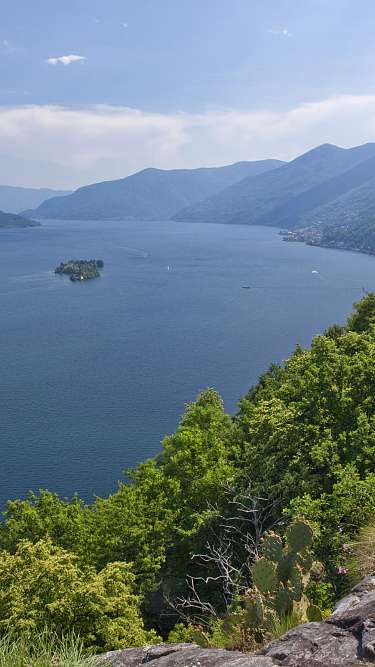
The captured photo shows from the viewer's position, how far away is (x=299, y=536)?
13992 mm

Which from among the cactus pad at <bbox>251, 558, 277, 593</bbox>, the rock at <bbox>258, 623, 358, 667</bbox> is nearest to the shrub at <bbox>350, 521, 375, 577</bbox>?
the cactus pad at <bbox>251, 558, 277, 593</bbox>

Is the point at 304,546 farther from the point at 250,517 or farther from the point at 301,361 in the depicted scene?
the point at 301,361

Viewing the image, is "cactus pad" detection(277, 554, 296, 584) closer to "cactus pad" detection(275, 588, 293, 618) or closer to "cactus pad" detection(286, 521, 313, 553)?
"cactus pad" detection(286, 521, 313, 553)

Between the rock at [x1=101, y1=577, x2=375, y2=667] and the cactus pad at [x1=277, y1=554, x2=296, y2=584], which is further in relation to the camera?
the cactus pad at [x1=277, y1=554, x2=296, y2=584]

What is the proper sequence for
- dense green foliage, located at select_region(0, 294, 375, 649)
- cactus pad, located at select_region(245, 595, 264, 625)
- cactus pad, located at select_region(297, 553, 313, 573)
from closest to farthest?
cactus pad, located at select_region(245, 595, 264, 625) < cactus pad, located at select_region(297, 553, 313, 573) < dense green foliage, located at select_region(0, 294, 375, 649)

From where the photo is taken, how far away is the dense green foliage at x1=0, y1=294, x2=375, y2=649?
20078 millimetres

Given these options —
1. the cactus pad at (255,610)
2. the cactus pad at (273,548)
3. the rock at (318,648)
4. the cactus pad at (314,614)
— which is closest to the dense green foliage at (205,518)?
the cactus pad at (255,610)

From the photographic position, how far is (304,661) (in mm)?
9883

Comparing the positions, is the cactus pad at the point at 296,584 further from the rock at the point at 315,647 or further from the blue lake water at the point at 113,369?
the blue lake water at the point at 113,369

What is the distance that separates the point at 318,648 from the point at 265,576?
10.7 feet

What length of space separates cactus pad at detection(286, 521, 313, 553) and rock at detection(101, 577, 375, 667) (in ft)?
5.89

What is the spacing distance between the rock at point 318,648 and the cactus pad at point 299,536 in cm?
180

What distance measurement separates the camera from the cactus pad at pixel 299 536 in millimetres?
13859

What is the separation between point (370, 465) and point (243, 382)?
310 ft
